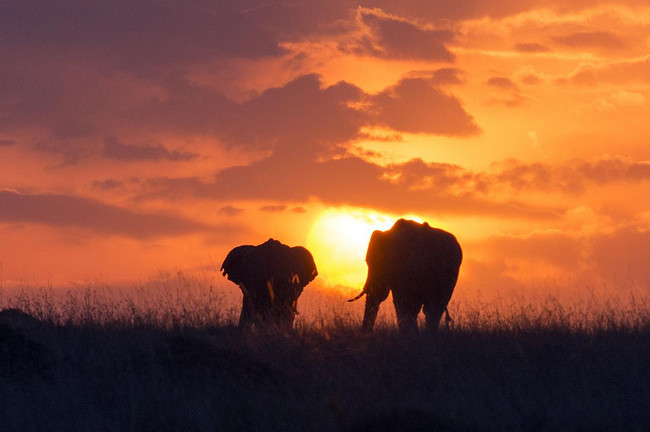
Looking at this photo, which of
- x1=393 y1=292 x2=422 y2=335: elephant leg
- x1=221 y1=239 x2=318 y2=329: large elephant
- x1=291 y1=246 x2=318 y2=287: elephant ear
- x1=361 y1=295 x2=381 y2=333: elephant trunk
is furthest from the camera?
x1=291 y1=246 x2=318 y2=287: elephant ear

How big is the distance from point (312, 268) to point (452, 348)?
353 inches

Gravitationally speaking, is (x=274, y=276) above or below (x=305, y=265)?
below

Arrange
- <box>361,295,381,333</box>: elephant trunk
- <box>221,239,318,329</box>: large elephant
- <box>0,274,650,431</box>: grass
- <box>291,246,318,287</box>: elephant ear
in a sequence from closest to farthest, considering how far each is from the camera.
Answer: <box>0,274,650,431</box>: grass
<box>361,295,381,333</box>: elephant trunk
<box>221,239,318,329</box>: large elephant
<box>291,246,318,287</box>: elephant ear

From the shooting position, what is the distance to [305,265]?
2044 cm

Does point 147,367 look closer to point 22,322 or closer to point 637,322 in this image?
point 22,322

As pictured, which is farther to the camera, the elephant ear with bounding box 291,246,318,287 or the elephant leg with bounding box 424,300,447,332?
the elephant ear with bounding box 291,246,318,287

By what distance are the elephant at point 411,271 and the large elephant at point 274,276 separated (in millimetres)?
3008

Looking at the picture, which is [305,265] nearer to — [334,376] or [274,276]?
[274,276]

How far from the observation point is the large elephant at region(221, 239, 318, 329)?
1905 cm

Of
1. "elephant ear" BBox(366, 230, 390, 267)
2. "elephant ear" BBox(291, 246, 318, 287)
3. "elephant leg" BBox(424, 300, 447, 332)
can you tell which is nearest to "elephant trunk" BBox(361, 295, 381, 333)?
"elephant ear" BBox(366, 230, 390, 267)

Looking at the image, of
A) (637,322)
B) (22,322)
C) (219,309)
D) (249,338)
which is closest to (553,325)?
(637,322)

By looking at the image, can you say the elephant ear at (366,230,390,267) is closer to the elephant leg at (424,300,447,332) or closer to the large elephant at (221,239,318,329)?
the elephant leg at (424,300,447,332)

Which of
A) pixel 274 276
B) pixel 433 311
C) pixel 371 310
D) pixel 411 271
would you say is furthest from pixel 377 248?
pixel 274 276

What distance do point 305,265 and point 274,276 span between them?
1154 millimetres
